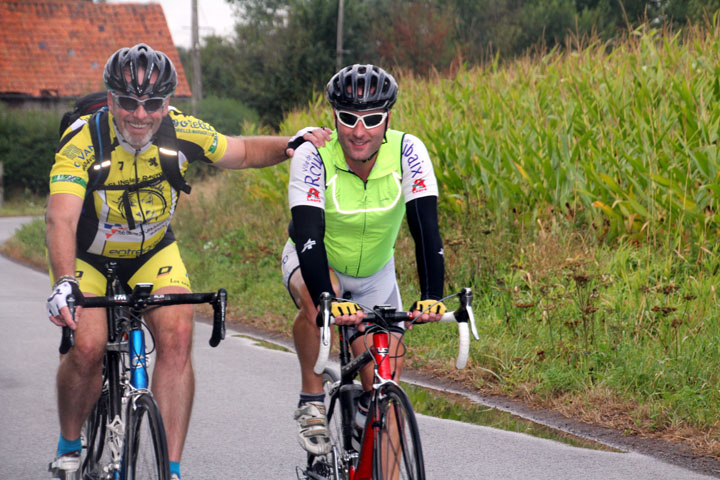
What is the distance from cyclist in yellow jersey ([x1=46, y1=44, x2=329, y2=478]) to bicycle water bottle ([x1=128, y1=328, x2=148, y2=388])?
0.50 feet

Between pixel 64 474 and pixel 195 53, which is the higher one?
pixel 195 53

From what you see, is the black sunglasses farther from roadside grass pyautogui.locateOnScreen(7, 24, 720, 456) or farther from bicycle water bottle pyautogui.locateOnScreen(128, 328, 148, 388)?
roadside grass pyautogui.locateOnScreen(7, 24, 720, 456)

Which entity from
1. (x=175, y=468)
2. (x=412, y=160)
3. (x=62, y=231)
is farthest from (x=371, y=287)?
(x=62, y=231)

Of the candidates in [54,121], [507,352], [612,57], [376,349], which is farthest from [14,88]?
[376,349]

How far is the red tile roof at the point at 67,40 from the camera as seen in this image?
45.2 metres

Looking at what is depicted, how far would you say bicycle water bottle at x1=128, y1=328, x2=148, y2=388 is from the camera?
3.92 m

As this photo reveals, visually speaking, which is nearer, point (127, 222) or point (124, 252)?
point (127, 222)

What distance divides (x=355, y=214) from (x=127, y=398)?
129cm

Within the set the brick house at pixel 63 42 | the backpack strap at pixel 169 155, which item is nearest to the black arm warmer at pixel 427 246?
the backpack strap at pixel 169 155

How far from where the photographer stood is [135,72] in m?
4.03

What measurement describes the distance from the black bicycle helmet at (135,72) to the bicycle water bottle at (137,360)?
1061 millimetres

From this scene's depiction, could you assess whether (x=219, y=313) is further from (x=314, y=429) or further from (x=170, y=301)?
(x=314, y=429)

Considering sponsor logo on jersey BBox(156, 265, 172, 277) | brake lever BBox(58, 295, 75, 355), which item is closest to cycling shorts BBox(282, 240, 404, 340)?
sponsor logo on jersey BBox(156, 265, 172, 277)

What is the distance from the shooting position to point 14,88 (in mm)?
44500
